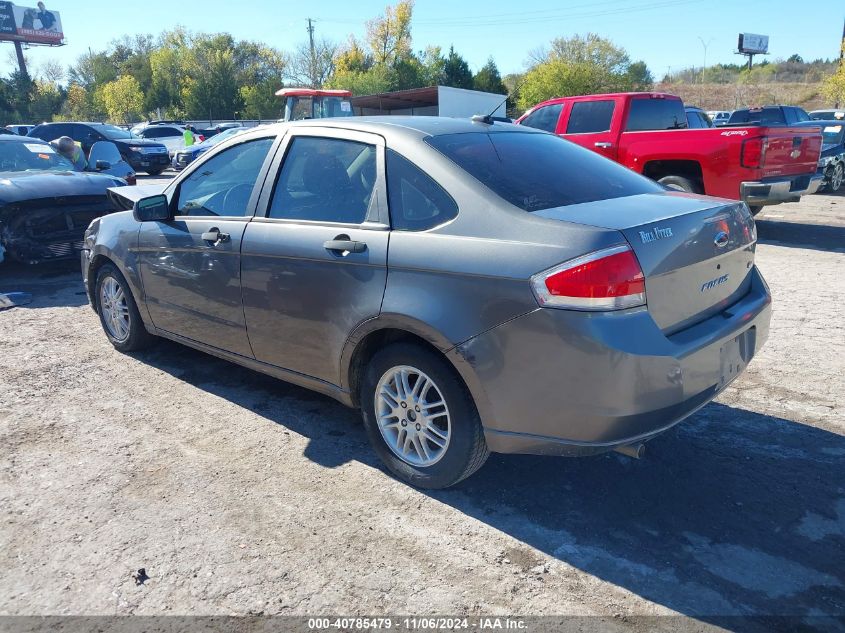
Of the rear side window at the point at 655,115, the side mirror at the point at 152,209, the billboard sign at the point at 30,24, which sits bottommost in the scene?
the side mirror at the point at 152,209

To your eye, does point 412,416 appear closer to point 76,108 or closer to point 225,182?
point 225,182

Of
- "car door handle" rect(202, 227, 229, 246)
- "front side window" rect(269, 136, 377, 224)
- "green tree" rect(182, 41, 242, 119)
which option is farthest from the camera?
"green tree" rect(182, 41, 242, 119)

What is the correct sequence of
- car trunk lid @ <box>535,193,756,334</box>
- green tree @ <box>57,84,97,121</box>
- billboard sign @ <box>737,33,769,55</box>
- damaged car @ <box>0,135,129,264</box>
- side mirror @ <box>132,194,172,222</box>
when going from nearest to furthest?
car trunk lid @ <box>535,193,756,334</box>, side mirror @ <box>132,194,172,222</box>, damaged car @ <box>0,135,129,264</box>, green tree @ <box>57,84,97,121</box>, billboard sign @ <box>737,33,769,55</box>

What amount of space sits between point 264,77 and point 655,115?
215ft

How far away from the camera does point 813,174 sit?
368 inches

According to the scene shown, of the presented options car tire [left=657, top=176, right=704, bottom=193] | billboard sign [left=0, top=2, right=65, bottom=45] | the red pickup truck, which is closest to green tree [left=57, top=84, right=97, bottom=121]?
billboard sign [left=0, top=2, right=65, bottom=45]

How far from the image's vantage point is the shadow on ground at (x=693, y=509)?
2537mm

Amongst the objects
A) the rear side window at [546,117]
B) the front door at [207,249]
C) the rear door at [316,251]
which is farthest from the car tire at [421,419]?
the rear side window at [546,117]

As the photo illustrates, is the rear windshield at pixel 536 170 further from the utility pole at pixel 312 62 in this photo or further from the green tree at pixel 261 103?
the utility pole at pixel 312 62

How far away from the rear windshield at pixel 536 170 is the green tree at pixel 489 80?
5436 centimetres

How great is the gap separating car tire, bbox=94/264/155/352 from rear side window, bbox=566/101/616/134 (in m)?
7.62

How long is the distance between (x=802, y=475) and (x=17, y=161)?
30.8 feet

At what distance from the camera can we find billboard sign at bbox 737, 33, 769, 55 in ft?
253

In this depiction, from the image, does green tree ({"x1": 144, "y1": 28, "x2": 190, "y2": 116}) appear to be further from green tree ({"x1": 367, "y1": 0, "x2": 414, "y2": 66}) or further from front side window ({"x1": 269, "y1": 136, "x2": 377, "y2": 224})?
front side window ({"x1": 269, "y1": 136, "x2": 377, "y2": 224})
